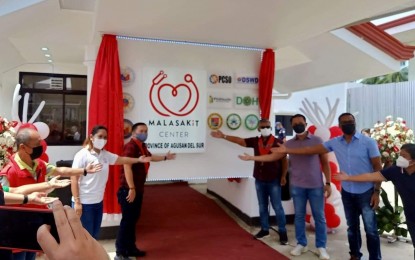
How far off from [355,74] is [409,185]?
4.08m

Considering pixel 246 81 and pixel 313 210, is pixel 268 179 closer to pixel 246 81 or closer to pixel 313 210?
pixel 313 210

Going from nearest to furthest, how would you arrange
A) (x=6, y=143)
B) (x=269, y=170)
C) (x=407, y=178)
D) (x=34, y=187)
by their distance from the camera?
(x=34, y=187) < (x=6, y=143) < (x=407, y=178) < (x=269, y=170)

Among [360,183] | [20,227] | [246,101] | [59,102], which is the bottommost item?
[360,183]

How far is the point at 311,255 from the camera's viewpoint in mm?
3889

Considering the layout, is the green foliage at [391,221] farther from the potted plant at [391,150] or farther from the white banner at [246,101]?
the white banner at [246,101]

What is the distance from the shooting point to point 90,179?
314 centimetres

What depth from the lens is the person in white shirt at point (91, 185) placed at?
10.0ft

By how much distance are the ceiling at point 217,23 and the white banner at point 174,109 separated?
53 cm

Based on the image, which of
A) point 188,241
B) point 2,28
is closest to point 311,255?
point 188,241

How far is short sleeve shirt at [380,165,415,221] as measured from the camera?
2.79 meters

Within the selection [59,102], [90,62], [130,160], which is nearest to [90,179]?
[130,160]

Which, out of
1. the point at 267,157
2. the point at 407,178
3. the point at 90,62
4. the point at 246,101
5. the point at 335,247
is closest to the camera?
the point at 407,178

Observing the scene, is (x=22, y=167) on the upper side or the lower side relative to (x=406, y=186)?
upper

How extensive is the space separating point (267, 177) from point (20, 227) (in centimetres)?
345
